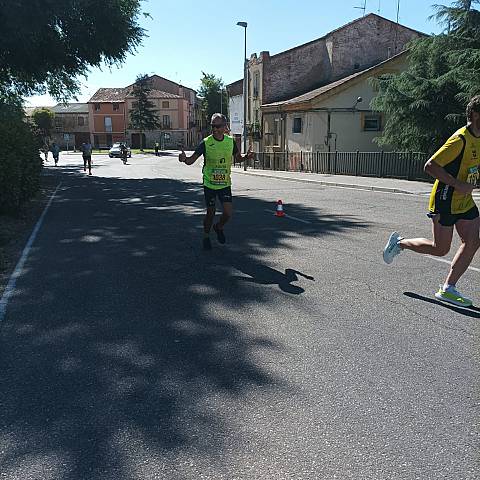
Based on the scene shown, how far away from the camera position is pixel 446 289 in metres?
4.98

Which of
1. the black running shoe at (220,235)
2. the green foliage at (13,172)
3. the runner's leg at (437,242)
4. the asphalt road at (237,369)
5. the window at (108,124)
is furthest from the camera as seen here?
the window at (108,124)

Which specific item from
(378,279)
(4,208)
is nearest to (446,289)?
(378,279)

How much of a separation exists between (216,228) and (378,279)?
2.78 metres

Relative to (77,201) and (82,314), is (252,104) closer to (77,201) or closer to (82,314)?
(77,201)

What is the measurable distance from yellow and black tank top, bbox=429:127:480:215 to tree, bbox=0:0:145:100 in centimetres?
1456

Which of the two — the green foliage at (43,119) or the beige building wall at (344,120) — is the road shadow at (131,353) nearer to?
the beige building wall at (344,120)

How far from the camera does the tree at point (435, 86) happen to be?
60.9 feet

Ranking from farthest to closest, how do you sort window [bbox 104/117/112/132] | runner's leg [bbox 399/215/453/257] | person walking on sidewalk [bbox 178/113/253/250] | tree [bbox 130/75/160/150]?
window [bbox 104/117/112/132], tree [bbox 130/75/160/150], person walking on sidewalk [bbox 178/113/253/250], runner's leg [bbox 399/215/453/257]

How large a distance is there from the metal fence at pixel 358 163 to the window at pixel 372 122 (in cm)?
403

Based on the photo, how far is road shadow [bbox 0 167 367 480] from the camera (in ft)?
8.89


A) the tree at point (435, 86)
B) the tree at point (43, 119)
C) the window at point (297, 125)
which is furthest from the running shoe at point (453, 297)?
the tree at point (43, 119)

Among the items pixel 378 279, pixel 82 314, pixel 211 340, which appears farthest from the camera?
pixel 378 279

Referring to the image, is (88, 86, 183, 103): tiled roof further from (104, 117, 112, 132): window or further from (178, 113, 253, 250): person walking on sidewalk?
(178, 113, 253, 250): person walking on sidewalk

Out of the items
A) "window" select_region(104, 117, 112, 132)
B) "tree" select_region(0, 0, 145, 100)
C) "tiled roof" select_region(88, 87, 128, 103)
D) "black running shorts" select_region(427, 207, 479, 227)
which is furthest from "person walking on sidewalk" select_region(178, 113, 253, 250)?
"tiled roof" select_region(88, 87, 128, 103)
